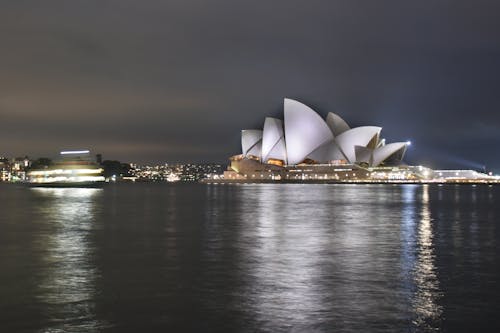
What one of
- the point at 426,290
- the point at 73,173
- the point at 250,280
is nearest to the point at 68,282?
the point at 250,280

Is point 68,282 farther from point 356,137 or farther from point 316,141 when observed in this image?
point 356,137

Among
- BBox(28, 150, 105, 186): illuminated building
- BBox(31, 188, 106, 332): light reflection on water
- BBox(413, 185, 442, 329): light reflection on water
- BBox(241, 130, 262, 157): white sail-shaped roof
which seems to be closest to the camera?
BBox(31, 188, 106, 332): light reflection on water

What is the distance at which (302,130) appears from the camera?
386ft

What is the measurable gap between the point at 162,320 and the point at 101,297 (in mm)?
2213

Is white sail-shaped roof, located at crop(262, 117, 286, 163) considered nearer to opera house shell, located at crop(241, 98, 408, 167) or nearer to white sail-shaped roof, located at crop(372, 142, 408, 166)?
opera house shell, located at crop(241, 98, 408, 167)

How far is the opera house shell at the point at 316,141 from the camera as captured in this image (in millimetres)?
114625

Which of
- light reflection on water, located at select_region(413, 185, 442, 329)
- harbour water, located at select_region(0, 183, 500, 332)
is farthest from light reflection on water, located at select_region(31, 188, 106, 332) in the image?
light reflection on water, located at select_region(413, 185, 442, 329)

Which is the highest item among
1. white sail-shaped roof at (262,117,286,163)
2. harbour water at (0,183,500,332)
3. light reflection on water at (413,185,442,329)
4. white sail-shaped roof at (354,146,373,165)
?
white sail-shaped roof at (262,117,286,163)

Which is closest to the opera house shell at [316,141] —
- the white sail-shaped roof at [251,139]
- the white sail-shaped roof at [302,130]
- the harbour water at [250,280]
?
the white sail-shaped roof at [302,130]

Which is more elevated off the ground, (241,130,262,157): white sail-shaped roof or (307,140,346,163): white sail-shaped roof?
(241,130,262,157): white sail-shaped roof

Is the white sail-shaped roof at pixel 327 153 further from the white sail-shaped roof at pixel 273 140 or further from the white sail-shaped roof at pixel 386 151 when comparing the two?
the white sail-shaped roof at pixel 386 151

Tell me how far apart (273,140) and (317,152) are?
10.0 m

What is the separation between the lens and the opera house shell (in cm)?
11462

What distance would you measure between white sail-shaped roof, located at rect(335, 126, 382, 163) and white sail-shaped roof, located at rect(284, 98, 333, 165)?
158 inches
